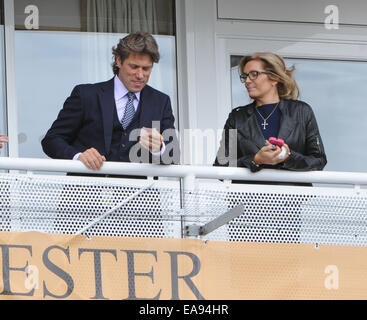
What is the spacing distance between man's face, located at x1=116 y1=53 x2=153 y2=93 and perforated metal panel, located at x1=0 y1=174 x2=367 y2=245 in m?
1.02

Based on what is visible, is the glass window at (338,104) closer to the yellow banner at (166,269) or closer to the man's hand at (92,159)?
the yellow banner at (166,269)

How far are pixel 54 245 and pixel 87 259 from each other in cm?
21

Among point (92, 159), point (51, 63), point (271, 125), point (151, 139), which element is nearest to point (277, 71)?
point (271, 125)

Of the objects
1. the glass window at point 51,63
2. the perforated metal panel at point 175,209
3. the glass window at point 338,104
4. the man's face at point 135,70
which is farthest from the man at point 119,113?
the glass window at point 338,104

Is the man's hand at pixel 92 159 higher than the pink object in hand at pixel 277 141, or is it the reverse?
the pink object in hand at pixel 277 141

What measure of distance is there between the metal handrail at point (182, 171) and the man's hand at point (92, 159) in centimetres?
3

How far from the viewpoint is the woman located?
739 cm

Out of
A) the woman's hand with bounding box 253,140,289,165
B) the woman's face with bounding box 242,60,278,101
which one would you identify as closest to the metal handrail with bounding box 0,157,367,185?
the woman's hand with bounding box 253,140,289,165

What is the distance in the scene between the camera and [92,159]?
7.09 meters

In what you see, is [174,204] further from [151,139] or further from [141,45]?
[141,45]

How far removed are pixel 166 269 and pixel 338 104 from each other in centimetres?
366

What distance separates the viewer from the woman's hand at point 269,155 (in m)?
7.20

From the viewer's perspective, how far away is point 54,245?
23.2ft
